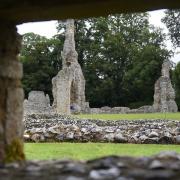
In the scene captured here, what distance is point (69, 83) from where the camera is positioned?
33.1m

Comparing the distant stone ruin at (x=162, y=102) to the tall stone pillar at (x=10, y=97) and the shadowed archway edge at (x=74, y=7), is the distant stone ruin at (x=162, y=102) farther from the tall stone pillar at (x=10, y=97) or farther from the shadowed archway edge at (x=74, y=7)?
the shadowed archway edge at (x=74, y=7)

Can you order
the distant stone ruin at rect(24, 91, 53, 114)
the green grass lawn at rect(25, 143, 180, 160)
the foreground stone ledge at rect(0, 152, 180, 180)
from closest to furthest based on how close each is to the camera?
1. the foreground stone ledge at rect(0, 152, 180, 180)
2. the green grass lawn at rect(25, 143, 180, 160)
3. the distant stone ruin at rect(24, 91, 53, 114)

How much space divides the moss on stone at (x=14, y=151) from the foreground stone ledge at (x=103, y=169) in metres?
0.68

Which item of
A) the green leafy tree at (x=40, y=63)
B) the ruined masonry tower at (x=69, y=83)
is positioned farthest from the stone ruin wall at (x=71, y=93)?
the green leafy tree at (x=40, y=63)

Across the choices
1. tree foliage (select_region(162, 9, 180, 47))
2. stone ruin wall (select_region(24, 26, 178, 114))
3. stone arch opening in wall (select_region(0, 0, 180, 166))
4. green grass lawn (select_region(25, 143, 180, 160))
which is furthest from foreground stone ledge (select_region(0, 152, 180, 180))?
tree foliage (select_region(162, 9, 180, 47))

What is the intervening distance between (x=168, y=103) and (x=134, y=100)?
11.5 meters

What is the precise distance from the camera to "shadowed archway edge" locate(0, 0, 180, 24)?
518 cm

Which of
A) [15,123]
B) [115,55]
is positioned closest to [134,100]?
[115,55]

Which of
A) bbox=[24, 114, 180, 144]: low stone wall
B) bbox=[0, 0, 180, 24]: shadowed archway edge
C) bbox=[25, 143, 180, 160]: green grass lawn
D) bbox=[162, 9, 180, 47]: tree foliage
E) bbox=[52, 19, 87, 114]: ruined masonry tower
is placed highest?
bbox=[162, 9, 180, 47]: tree foliage

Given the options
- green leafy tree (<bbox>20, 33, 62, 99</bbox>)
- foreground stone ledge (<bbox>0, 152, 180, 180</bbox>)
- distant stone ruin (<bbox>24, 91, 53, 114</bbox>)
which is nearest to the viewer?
foreground stone ledge (<bbox>0, 152, 180, 180</bbox>)

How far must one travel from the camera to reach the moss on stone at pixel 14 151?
5.63m

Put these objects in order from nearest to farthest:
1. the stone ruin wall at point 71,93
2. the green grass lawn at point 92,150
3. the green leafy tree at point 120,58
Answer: the green grass lawn at point 92,150 < the stone ruin wall at point 71,93 < the green leafy tree at point 120,58

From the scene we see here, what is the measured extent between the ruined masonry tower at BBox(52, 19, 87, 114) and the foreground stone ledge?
89.4ft

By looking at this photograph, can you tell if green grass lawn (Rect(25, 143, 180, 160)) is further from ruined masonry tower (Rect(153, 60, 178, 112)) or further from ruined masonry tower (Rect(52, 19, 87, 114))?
ruined masonry tower (Rect(153, 60, 178, 112))
